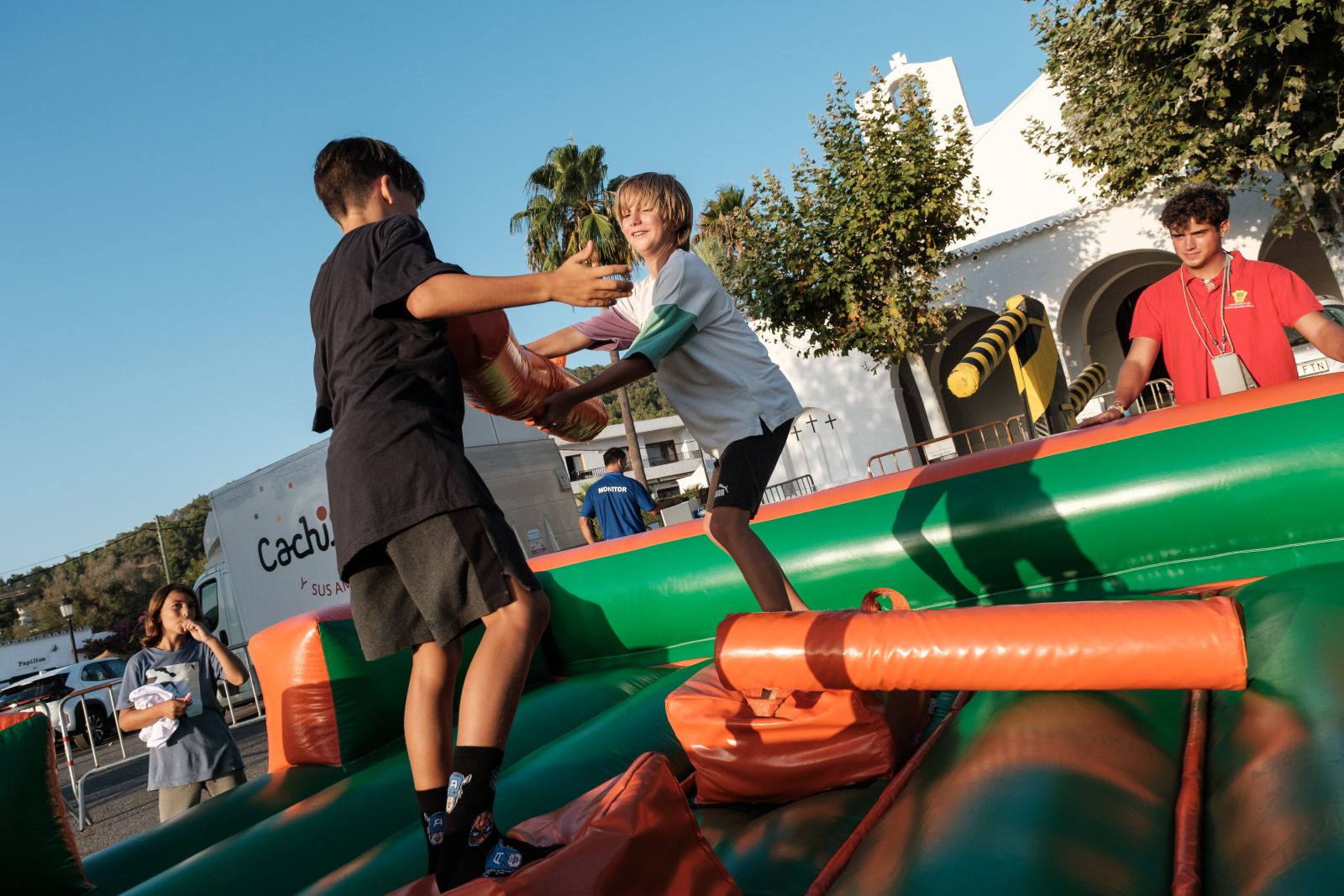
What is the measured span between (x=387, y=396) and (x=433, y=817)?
78cm

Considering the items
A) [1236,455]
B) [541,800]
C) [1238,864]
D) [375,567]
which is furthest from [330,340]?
[1236,455]

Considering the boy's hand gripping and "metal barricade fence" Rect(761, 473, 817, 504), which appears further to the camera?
"metal barricade fence" Rect(761, 473, 817, 504)

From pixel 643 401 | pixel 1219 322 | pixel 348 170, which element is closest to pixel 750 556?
pixel 348 170

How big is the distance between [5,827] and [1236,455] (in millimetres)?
3369

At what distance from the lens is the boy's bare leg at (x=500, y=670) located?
160cm

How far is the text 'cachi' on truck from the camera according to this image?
36.2 ft

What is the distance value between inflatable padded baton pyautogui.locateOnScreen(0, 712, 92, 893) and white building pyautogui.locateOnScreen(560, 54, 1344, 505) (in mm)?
12467

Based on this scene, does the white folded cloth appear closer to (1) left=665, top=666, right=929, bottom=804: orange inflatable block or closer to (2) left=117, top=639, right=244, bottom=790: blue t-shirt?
(2) left=117, top=639, right=244, bottom=790: blue t-shirt

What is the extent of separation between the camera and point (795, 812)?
6.26 feet

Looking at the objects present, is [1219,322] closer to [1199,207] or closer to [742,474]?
[1199,207]

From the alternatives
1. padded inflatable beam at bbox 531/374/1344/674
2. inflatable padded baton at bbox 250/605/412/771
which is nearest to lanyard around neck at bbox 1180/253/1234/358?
padded inflatable beam at bbox 531/374/1344/674

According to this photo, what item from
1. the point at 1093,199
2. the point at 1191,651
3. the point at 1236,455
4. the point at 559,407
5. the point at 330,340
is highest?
the point at 1093,199

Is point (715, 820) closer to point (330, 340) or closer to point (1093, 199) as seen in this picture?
point (330, 340)

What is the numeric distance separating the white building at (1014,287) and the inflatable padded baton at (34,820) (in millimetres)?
12467
